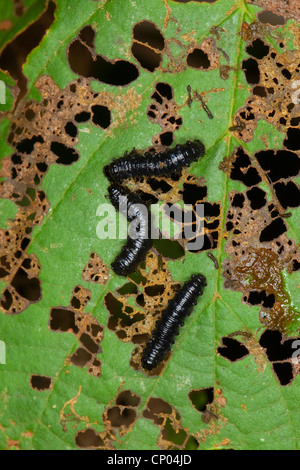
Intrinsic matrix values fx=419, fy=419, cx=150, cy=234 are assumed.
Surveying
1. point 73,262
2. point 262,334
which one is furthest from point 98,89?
point 262,334

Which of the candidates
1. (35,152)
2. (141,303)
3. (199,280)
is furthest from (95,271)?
(35,152)

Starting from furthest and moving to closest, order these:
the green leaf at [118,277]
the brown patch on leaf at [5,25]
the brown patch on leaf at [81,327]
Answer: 1. the brown patch on leaf at [81,327]
2. the green leaf at [118,277]
3. the brown patch on leaf at [5,25]

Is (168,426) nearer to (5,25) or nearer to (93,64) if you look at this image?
(93,64)

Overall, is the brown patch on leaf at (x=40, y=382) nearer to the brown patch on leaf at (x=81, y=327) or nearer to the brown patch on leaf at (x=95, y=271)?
the brown patch on leaf at (x=81, y=327)

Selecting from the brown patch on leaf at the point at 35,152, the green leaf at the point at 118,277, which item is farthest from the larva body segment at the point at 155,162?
the brown patch on leaf at the point at 35,152

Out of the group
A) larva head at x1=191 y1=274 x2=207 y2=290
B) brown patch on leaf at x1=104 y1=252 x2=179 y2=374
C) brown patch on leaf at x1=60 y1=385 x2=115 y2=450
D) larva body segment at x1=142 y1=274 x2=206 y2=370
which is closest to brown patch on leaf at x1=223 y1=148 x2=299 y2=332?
larva head at x1=191 y1=274 x2=207 y2=290

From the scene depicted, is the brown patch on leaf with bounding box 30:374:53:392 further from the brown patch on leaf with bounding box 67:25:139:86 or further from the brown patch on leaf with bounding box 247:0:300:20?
the brown patch on leaf with bounding box 247:0:300:20

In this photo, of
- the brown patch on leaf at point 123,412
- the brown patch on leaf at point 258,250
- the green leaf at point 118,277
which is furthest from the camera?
the brown patch on leaf at point 123,412
